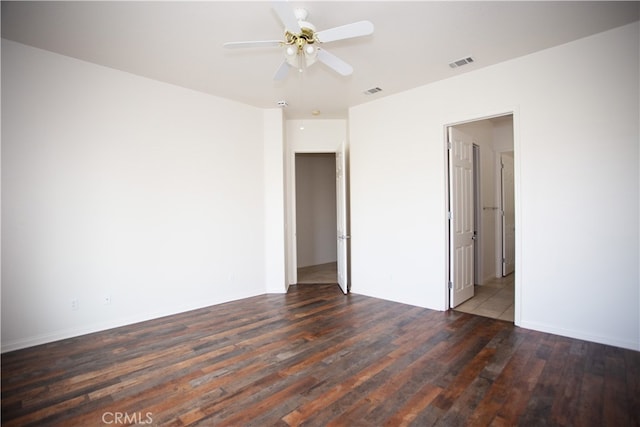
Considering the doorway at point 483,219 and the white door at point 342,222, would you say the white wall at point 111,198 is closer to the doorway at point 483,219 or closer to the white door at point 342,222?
the white door at point 342,222

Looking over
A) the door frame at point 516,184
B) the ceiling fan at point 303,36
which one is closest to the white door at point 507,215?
the door frame at point 516,184

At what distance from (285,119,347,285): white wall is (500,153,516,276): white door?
321cm

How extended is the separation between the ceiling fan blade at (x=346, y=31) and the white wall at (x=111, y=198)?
256cm

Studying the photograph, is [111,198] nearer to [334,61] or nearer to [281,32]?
[281,32]

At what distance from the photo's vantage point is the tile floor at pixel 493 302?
12.4 ft

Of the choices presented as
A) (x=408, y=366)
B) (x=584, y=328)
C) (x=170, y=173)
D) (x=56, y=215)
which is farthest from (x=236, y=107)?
(x=584, y=328)

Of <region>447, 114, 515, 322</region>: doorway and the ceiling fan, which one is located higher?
the ceiling fan

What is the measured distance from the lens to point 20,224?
2941 mm

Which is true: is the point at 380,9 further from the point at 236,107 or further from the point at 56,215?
the point at 56,215

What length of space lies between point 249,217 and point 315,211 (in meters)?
2.91

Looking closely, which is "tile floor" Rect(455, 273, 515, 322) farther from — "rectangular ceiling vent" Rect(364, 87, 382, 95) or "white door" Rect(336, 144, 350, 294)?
"rectangular ceiling vent" Rect(364, 87, 382, 95)

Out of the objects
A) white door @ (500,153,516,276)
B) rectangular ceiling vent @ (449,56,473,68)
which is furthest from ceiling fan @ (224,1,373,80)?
white door @ (500,153,516,276)

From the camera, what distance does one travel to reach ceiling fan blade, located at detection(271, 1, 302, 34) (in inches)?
76.2

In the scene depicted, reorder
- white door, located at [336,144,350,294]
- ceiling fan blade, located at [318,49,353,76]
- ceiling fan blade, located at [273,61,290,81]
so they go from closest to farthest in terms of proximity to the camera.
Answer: ceiling fan blade, located at [318,49,353,76] < ceiling fan blade, located at [273,61,290,81] < white door, located at [336,144,350,294]
